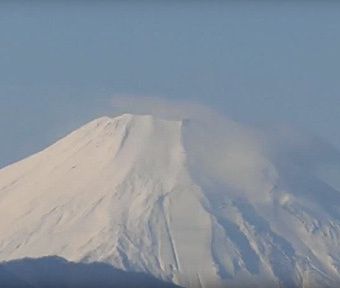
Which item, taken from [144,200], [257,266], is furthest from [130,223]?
[257,266]

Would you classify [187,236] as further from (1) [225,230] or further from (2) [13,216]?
(2) [13,216]

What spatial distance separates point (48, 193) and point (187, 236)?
12.2 m

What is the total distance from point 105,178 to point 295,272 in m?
14.3

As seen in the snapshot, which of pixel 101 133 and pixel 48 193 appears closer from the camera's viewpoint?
pixel 48 193

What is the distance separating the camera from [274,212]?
101 metres

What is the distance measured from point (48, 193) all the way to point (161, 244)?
28.3ft

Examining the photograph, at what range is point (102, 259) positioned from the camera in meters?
92.4

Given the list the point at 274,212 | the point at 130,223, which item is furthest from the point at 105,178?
the point at 274,212

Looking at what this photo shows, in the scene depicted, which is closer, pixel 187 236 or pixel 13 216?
pixel 13 216

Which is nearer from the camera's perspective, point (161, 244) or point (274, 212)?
point (161, 244)

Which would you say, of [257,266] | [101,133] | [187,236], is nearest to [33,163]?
[101,133]

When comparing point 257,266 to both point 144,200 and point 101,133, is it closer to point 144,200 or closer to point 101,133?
point 144,200

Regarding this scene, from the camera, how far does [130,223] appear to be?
9675 centimetres

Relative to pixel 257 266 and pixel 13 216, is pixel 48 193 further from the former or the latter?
pixel 257 266
